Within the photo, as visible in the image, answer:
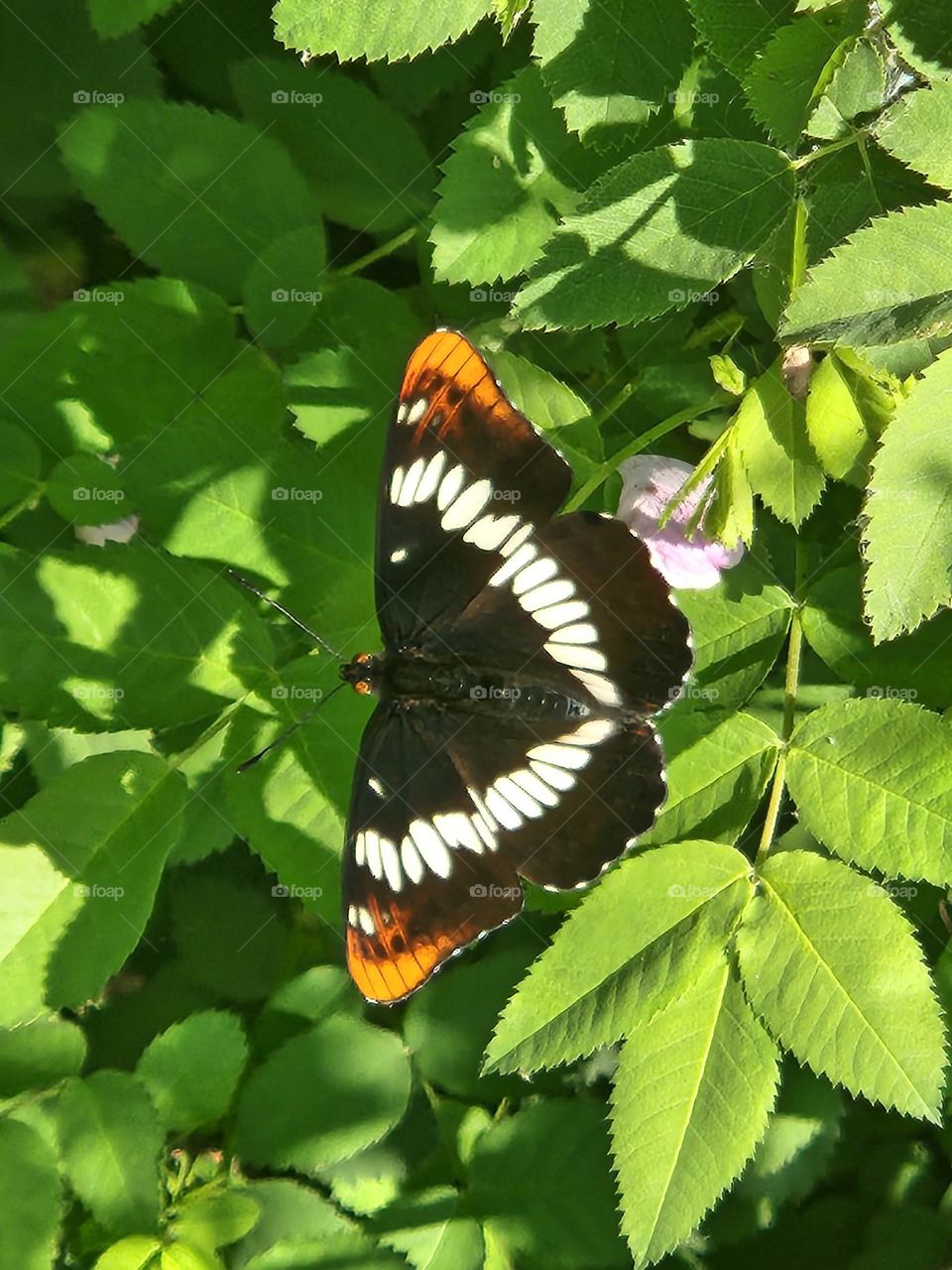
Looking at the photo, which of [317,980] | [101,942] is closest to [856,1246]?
[317,980]

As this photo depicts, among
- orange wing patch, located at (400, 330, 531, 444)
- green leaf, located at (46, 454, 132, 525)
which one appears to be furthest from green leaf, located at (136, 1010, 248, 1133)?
orange wing patch, located at (400, 330, 531, 444)

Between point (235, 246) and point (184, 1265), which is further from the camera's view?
point (235, 246)

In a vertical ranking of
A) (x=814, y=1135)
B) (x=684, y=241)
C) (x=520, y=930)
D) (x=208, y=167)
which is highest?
(x=208, y=167)

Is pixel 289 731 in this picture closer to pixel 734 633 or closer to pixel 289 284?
pixel 734 633

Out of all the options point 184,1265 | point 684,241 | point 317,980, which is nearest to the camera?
point 684,241

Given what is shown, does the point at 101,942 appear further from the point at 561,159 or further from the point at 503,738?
the point at 561,159

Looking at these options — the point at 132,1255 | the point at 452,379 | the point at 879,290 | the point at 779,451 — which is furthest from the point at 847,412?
the point at 132,1255
